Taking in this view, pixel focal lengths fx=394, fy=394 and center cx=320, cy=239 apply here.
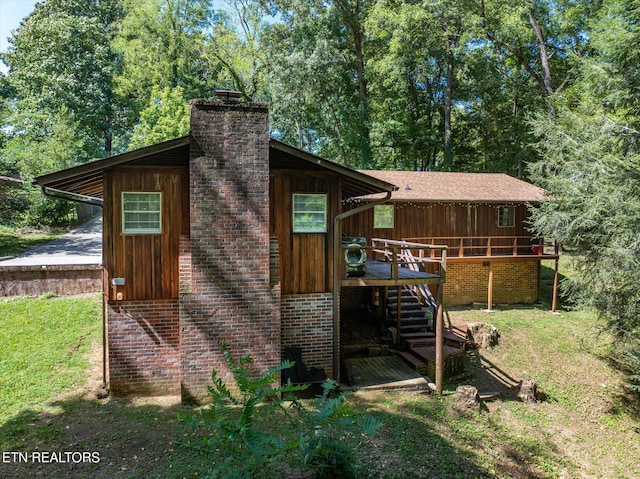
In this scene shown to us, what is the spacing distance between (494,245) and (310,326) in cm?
1095

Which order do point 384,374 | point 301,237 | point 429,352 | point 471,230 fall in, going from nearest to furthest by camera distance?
point 301,237 < point 384,374 < point 429,352 < point 471,230

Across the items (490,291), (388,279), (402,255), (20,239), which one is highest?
(20,239)

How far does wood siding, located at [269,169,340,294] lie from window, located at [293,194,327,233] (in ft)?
0.30

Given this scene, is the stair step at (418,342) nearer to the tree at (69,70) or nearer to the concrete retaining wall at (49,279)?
the concrete retaining wall at (49,279)

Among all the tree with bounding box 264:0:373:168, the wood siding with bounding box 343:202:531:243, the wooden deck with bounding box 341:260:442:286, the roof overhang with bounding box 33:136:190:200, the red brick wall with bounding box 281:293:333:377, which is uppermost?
the tree with bounding box 264:0:373:168

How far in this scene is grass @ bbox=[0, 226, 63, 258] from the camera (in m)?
16.9

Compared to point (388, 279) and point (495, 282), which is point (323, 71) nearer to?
point (495, 282)

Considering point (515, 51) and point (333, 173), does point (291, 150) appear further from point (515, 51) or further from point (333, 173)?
point (515, 51)

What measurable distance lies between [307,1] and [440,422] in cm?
2569

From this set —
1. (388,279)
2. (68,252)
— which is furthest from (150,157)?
(68,252)

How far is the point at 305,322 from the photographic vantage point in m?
8.73

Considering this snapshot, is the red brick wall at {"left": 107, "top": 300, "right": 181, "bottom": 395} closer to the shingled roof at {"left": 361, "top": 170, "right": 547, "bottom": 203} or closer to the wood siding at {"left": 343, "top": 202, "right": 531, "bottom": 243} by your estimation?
the wood siding at {"left": 343, "top": 202, "right": 531, "bottom": 243}

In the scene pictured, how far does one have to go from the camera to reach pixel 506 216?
16.8m

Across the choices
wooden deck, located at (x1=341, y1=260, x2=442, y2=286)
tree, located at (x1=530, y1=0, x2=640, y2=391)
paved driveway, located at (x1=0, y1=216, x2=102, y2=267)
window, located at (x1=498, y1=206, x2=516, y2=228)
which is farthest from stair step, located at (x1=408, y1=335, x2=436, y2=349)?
paved driveway, located at (x1=0, y1=216, x2=102, y2=267)
